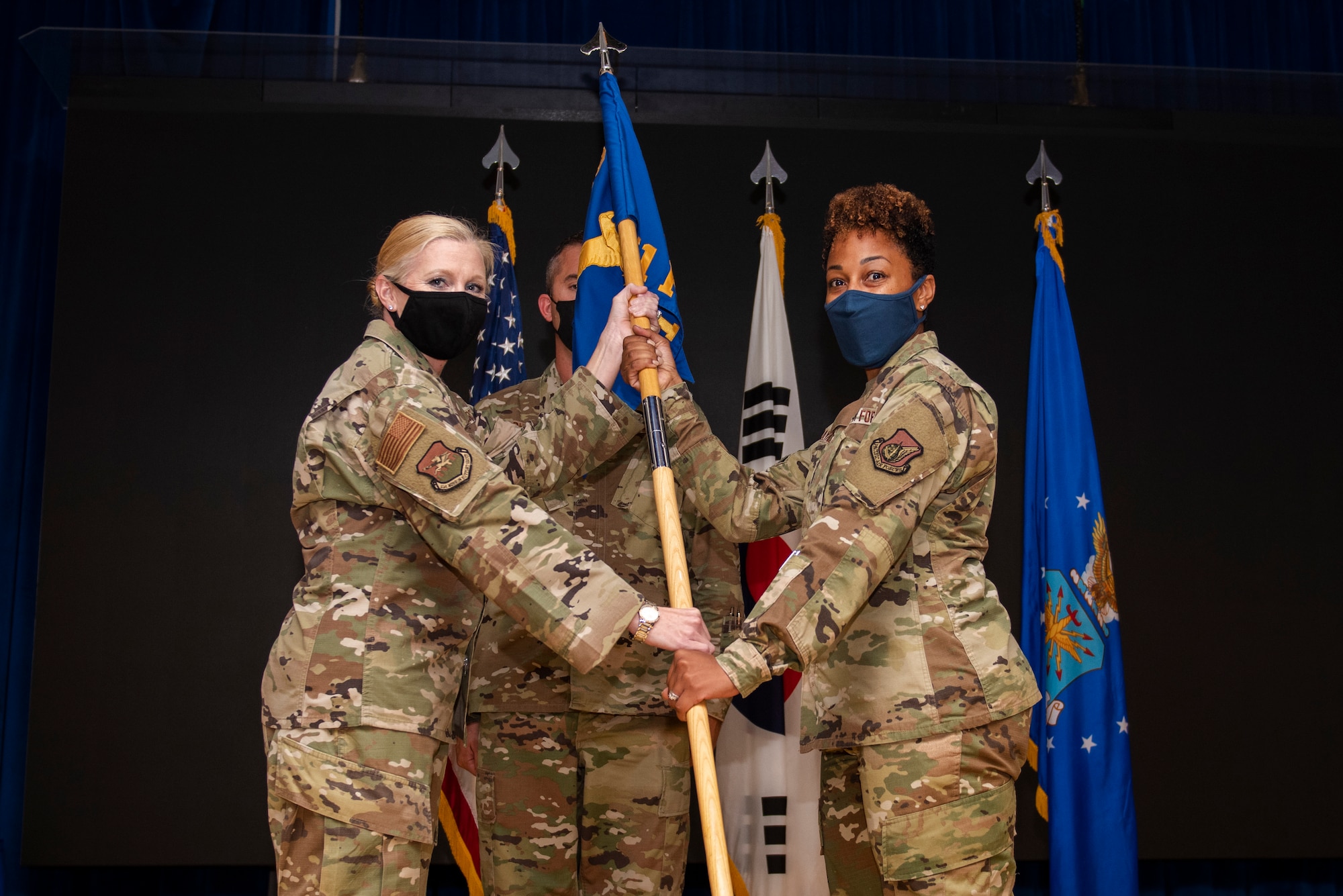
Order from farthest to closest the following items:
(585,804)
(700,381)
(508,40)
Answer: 1. (508,40)
2. (700,381)
3. (585,804)

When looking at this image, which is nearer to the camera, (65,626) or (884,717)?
(884,717)

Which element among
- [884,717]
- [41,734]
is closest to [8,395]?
[41,734]

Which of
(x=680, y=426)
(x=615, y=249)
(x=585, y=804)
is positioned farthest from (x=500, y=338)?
(x=585, y=804)

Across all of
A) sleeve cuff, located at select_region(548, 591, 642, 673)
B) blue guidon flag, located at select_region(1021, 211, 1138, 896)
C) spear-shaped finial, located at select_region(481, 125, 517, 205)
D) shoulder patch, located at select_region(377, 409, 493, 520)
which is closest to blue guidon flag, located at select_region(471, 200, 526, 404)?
spear-shaped finial, located at select_region(481, 125, 517, 205)

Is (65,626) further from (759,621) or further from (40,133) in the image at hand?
(759,621)

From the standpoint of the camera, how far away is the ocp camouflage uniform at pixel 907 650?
6.72ft

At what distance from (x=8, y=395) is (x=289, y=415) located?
1.22 metres

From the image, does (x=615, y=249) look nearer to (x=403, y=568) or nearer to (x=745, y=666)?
(x=403, y=568)

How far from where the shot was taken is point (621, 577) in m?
2.66

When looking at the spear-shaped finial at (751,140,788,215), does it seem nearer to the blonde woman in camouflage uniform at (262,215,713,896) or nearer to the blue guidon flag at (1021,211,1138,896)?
the blue guidon flag at (1021,211,1138,896)

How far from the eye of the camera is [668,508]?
7.72 ft

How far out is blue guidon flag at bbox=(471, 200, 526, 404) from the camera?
3.37m

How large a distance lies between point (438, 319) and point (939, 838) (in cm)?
150

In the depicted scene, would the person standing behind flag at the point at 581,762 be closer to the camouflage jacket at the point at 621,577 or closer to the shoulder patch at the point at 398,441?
the camouflage jacket at the point at 621,577
